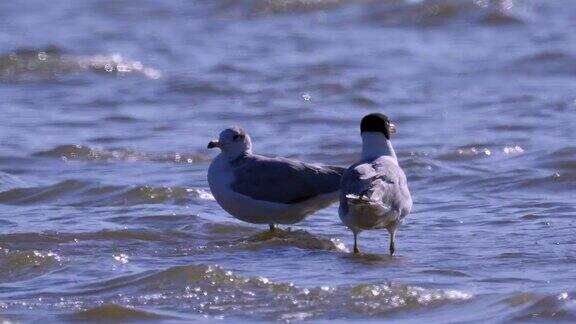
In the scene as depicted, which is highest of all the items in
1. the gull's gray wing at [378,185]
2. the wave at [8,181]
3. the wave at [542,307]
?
the gull's gray wing at [378,185]

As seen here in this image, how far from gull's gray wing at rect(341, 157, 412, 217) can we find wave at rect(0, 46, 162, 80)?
9.22m

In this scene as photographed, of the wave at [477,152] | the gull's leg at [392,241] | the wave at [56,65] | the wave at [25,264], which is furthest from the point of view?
the wave at [56,65]

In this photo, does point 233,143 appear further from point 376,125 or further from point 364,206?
point 364,206

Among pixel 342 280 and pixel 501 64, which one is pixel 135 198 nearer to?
pixel 342 280

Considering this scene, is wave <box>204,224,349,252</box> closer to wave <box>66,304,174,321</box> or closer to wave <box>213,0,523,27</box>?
wave <box>66,304,174,321</box>

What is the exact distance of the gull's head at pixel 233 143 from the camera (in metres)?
10.1

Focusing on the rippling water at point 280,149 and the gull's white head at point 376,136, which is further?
the gull's white head at point 376,136

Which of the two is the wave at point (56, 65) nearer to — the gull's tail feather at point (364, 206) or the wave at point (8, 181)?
the wave at point (8, 181)

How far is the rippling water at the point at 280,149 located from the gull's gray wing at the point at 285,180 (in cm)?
29

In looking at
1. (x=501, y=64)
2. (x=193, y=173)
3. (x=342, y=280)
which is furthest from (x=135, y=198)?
(x=501, y=64)

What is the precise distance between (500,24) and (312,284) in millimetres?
14121

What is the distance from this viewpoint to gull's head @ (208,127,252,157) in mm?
10133

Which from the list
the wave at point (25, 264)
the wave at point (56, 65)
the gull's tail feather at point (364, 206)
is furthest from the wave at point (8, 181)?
the wave at point (56, 65)

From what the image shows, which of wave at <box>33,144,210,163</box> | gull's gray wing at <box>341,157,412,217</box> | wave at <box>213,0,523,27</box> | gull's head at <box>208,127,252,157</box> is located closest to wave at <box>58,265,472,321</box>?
gull's gray wing at <box>341,157,412,217</box>
